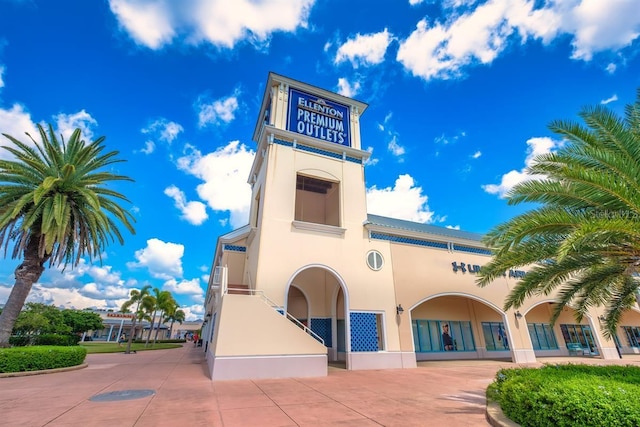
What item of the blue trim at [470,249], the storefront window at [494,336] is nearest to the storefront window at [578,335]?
the storefront window at [494,336]

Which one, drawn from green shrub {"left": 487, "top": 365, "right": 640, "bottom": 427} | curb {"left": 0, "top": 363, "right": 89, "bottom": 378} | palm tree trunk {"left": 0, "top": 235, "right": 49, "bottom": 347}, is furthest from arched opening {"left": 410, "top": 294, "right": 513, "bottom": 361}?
palm tree trunk {"left": 0, "top": 235, "right": 49, "bottom": 347}

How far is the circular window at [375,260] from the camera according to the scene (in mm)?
15688

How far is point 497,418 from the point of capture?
5.37m

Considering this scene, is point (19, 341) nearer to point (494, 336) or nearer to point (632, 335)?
point (494, 336)

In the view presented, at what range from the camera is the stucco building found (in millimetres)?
11320

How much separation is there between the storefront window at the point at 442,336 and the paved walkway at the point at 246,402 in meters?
8.88

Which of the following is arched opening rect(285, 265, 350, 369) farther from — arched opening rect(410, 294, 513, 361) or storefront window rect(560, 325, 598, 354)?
storefront window rect(560, 325, 598, 354)

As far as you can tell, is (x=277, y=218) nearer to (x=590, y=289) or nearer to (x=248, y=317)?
(x=248, y=317)

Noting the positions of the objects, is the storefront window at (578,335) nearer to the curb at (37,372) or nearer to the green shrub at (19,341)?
the curb at (37,372)

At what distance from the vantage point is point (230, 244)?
1866cm

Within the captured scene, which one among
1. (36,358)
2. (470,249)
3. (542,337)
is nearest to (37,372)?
(36,358)

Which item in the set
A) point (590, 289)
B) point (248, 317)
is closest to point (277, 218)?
point (248, 317)

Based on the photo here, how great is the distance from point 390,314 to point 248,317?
7.40m

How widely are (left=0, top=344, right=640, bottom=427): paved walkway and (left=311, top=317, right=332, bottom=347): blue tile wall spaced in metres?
6.14
